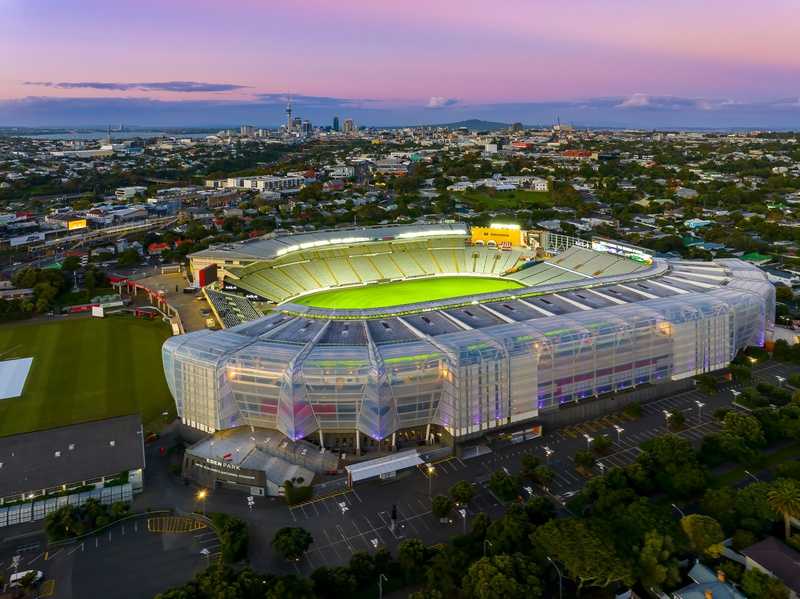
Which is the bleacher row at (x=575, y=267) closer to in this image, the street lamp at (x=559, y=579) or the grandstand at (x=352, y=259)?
the grandstand at (x=352, y=259)

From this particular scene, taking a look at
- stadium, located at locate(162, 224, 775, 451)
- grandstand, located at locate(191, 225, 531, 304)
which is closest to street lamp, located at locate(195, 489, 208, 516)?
stadium, located at locate(162, 224, 775, 451)

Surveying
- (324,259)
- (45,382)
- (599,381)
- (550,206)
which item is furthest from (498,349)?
(550,206)

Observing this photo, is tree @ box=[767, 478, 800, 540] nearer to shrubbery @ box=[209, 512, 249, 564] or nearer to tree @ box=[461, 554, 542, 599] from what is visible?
tree @ box=[461, 554, 542, 599]

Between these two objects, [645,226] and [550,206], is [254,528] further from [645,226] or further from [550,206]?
[550,206]

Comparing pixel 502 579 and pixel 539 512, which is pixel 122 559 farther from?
pixel 539 512

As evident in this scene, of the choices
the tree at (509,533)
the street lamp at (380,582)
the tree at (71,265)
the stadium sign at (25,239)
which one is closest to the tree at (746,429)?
Answer: the tree at (509,533)

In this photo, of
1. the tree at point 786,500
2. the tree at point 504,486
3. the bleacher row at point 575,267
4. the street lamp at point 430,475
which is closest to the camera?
the tree at point 786,500

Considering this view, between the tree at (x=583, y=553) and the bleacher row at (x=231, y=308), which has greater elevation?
the bleacher row at (x=231, y=308)
